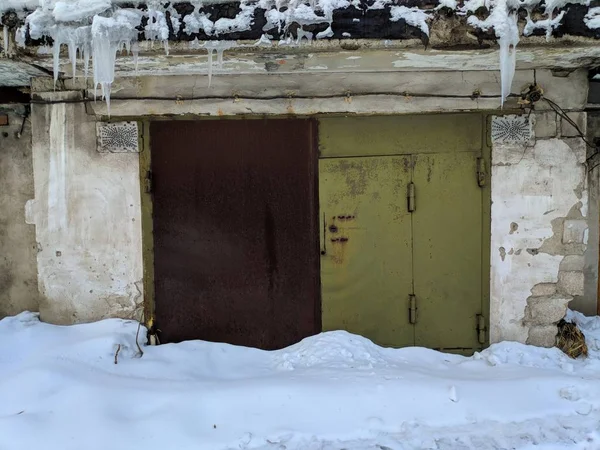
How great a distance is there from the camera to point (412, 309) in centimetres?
392

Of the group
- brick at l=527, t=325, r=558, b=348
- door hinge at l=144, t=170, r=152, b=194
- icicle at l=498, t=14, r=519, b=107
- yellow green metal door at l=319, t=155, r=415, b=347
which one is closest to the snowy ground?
brick at l=527, t=325, r=558, b=348

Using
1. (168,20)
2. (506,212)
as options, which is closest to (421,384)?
(506,212)

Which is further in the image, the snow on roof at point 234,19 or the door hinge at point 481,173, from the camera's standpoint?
the door hinge at point 481,173

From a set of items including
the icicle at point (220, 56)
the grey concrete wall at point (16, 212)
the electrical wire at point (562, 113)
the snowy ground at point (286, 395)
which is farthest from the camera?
the grey concrete wall at point (16, 212)

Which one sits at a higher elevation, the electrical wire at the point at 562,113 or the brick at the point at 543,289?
the electrical wire at the point at 562,113

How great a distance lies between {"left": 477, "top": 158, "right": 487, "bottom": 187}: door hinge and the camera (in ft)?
12.5

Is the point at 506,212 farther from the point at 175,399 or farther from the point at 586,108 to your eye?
the point at 175,399

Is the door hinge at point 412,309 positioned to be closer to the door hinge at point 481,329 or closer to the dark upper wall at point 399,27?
the door hinge at point 481,329

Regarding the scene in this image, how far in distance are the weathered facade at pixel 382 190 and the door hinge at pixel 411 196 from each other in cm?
3

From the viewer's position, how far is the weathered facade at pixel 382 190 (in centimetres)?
373

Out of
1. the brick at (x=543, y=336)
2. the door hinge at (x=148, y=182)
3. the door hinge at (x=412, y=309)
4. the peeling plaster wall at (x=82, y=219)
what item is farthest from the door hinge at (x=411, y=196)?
the peeling plaster wall at (x=82, y=219)

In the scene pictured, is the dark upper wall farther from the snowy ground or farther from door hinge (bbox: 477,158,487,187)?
the snowy ground

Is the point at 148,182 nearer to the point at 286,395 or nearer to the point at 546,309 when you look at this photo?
the point at 286,395

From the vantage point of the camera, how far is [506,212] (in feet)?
12.5
